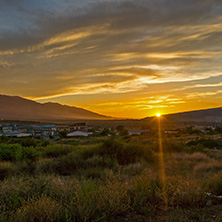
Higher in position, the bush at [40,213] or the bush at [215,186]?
the bush at [40,213]

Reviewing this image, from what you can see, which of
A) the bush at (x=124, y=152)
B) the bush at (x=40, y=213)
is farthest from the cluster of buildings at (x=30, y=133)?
the bush at (x=40, y=213)

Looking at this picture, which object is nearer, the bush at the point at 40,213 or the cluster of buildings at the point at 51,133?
the bush at the point at 40,213

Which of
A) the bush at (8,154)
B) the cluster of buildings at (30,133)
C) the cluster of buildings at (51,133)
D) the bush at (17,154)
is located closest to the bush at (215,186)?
the bush at (17,154)

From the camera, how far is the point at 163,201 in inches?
221

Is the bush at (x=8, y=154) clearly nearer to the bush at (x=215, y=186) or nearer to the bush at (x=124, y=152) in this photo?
the bush at (x=124, y=152)

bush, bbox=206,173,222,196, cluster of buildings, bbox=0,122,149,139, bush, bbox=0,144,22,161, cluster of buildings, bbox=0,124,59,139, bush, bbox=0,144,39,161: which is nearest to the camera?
bush, bbox=206,173,222,196

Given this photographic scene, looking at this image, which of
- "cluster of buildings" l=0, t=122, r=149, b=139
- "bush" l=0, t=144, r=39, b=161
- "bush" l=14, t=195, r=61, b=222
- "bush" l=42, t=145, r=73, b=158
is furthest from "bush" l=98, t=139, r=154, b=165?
"cluster of buildings" l=0, t=122, r=149, b=139

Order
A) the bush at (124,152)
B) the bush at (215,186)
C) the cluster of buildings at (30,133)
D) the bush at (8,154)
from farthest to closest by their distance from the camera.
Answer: the cluster of buildings at (30,133) → the bush at (8,154) → the bush at (124,152) → the bush at (215,186)

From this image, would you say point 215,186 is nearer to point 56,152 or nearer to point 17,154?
point 17,154

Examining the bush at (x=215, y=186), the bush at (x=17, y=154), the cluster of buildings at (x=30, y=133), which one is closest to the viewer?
the bush at (x=215, y=186)

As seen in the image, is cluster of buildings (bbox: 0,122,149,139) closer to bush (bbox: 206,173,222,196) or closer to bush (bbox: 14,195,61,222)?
bush (bbox: 206,173,222,196)

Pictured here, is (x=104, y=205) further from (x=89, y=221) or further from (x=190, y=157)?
(x=190, y=157)

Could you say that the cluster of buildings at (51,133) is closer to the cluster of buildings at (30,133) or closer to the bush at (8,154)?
the cluster of buildings at (30,133)

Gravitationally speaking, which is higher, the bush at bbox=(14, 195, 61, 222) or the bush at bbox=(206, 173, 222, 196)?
the bush at bbox=(14, 195, 61, 222)
